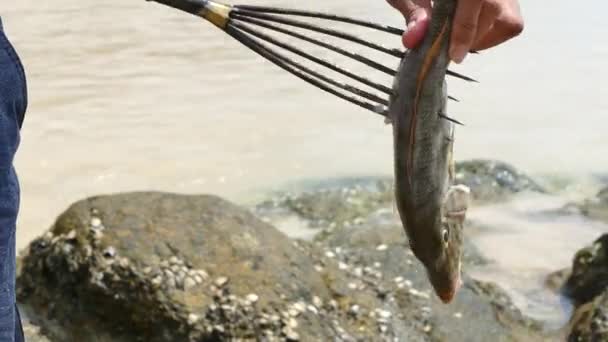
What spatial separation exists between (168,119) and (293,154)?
1621mm

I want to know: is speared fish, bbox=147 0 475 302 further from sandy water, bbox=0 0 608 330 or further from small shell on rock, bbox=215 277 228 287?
sandy water, bbox=0 0 608 330

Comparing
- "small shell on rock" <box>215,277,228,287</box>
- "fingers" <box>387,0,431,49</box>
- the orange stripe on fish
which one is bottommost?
"small shell on rock" <box>215,277,228,287</box>

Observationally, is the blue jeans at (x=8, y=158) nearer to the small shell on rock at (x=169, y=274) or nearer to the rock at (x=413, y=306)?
the small shell on rock at (x=169, y=274)

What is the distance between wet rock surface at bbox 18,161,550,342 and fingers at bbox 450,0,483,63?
2555 millimetres

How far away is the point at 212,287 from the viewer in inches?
164

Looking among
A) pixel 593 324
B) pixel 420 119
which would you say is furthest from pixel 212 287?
pixel 420 119

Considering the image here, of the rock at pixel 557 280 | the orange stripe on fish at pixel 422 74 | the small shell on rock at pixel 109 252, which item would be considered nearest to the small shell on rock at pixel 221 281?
the small shell on rock at pixel 109 252

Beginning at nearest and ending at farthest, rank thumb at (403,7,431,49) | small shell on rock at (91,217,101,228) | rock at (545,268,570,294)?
thumb at (403,7,431,49) → small shell on rock at (91,217,101,228) → rock at (545,268,570,294)

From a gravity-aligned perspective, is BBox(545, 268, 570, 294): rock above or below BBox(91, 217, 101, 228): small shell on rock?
below

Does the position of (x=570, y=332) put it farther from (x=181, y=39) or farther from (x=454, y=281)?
(x=181, y=39)

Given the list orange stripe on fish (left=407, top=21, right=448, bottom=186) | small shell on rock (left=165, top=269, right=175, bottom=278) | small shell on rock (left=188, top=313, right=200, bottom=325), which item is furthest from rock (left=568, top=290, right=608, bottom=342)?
orange stripe on fish (left=407, top=21, right=448, bottom=186)

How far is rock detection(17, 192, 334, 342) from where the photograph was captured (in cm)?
412

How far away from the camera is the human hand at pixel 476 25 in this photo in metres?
1.66

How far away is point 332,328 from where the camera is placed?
420cm
